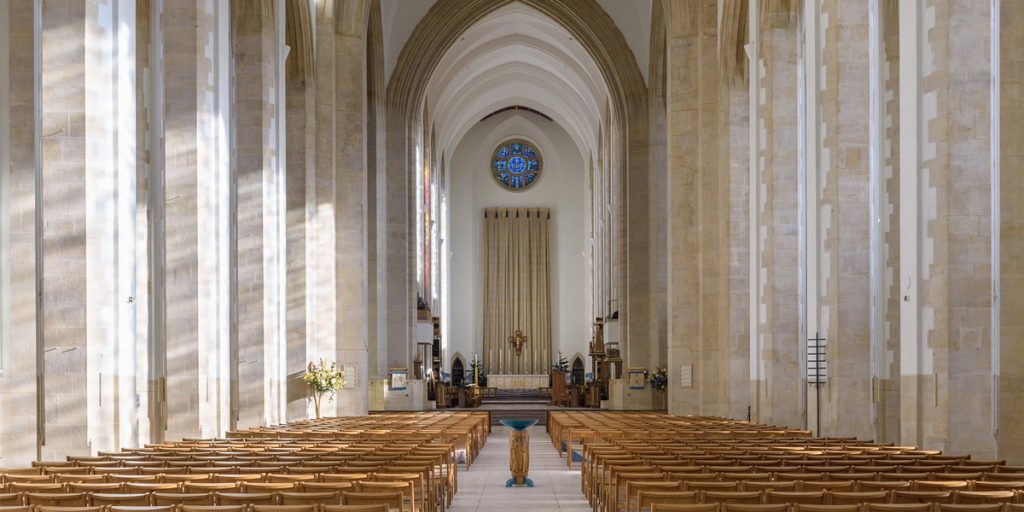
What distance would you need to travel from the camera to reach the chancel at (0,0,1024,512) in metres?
Answer: 9.65

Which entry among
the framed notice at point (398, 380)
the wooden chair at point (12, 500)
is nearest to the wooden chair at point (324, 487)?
the wooden chair at point (12, 500)

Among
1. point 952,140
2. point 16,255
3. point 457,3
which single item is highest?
point 457,3

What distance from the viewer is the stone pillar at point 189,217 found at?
16.6 meters

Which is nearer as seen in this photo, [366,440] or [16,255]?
[16,255]

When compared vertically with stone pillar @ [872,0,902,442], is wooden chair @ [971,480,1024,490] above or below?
below

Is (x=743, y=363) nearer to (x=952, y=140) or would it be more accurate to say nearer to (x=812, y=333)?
(x=812, y=333)

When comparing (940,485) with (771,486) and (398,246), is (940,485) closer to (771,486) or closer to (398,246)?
(771,486)

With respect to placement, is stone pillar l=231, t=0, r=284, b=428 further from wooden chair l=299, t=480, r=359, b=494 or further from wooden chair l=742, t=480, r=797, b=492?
wooden chair l=742, t=480, r=797, b=492

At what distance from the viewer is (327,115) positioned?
A: 2570 cm

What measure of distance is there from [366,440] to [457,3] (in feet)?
73.8

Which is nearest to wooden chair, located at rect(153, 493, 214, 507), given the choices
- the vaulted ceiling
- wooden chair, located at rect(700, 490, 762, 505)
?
wooden chair, located at rect(700, 490, 762, 505)

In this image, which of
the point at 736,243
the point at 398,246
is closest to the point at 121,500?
the point at 736,243

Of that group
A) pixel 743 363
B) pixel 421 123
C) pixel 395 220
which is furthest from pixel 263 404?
pixel 421 123

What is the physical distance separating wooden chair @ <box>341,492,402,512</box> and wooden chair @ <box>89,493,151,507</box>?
1124mm
